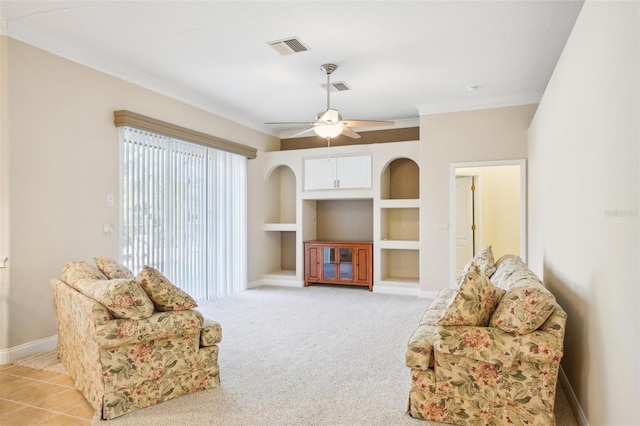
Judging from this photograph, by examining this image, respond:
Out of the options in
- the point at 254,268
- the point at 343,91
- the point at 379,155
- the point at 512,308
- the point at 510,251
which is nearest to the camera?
the point at 512,308

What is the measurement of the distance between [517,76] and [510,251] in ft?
12.3

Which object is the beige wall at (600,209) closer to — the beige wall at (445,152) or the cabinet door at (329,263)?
the beige wall at (445,152)

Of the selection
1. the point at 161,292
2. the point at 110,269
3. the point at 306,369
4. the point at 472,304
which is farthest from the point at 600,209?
the point at 110,269

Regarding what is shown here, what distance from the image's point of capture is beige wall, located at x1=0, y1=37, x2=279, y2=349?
3.46m

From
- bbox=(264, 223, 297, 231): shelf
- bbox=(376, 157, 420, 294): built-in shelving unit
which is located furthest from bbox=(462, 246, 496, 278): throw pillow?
→ bbox=(264, 223, 297, 231): shelf

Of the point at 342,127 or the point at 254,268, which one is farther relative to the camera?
the point at 254,268

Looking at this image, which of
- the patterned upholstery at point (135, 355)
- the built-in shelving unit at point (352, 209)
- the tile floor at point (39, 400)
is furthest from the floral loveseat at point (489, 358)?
the built-in shelving unit at point (352, 209)


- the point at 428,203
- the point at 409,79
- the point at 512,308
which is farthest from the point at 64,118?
the point at 428,203

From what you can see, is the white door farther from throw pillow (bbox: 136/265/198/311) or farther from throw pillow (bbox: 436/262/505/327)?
throw pillow (bbox: 136/265/198/311)

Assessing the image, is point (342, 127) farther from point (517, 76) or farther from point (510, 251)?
point (510, 251)

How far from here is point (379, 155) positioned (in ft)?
21.6

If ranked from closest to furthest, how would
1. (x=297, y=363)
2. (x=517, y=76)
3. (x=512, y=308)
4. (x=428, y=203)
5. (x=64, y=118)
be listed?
(x=512, y=308)
(x=297, y=363)
(x=64, y=118)
(x=517, y=76)
(x=428, y=203)

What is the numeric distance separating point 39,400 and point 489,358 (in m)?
2.87

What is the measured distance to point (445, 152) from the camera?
597 cm
